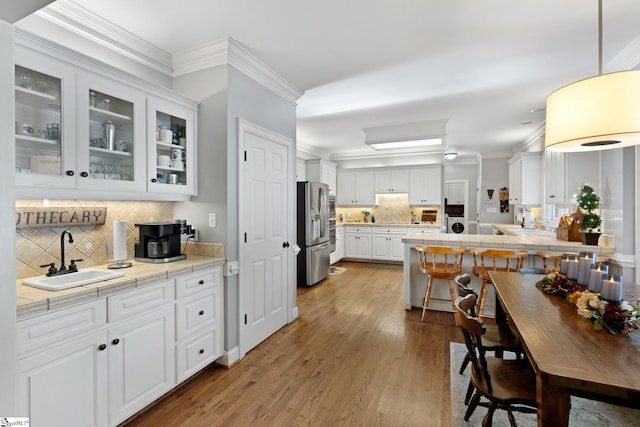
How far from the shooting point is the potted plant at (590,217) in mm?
3275

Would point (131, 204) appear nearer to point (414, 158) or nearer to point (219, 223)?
point (219, 223)

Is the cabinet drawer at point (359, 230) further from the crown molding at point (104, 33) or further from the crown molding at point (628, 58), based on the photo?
the crown molding at point (104, 33)

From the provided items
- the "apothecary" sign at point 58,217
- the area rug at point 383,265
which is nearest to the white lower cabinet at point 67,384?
the "apothecary" sign at point 58,217

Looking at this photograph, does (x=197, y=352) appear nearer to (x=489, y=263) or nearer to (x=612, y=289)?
(x=612, y=289)

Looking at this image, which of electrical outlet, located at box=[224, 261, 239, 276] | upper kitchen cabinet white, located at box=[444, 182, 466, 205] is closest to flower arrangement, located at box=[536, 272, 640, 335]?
electrical outlet, located at box=[224, 261, 239, 276]

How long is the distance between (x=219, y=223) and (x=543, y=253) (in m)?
3.52

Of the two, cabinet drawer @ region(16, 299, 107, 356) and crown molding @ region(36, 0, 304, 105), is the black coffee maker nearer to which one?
cabinet drawer @ region(16, 299, 107, 356)

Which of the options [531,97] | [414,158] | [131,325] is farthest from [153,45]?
[414,158]

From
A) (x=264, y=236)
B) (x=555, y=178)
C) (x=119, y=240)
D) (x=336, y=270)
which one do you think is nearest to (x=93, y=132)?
(x=119, y=240)

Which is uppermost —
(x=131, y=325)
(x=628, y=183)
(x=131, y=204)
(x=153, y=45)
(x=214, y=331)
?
(x=153, y=45)

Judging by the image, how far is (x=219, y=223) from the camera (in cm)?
267

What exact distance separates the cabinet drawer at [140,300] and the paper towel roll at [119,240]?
523 mm

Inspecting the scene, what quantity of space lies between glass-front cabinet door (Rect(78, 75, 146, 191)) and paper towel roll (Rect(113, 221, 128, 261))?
1.02 feet

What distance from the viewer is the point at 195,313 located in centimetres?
237
